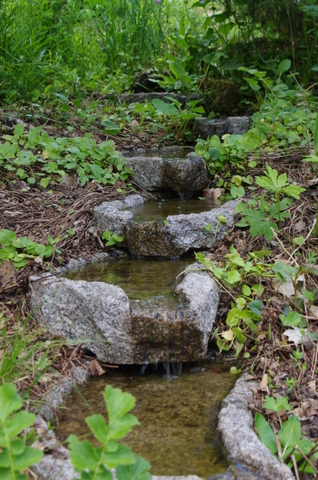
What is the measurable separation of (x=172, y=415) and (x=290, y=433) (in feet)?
1.41

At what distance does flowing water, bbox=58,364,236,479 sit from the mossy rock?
3.36 metres

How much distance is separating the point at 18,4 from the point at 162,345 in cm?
392

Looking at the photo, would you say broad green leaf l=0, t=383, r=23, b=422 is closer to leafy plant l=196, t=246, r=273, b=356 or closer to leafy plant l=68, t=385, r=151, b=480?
leafy plant l=68, t=385, r=151, b=480

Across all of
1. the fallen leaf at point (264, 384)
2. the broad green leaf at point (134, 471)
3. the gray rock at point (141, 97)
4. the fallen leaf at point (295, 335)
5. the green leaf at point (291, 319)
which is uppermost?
the gray rock at point (141, 97)

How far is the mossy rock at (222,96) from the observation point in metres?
4.93

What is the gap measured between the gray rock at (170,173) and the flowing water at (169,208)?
4.9 inches

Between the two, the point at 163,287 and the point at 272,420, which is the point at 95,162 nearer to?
the point at 163,287

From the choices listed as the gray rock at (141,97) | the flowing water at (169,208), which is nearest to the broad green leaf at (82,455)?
the flowing water at (169,208)

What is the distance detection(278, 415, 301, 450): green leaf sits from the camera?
1.69 m

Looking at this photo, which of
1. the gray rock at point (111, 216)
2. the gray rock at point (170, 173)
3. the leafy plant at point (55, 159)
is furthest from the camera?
the gray rock at point (170, 173)

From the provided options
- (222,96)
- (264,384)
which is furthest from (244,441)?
(222,96)

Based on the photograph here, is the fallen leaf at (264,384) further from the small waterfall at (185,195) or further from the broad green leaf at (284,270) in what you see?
the small waterfall at (185,195)

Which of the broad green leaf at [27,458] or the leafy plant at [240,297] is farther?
the leafy plant at [240,297]

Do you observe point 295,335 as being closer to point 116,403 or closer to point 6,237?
point 116,403
